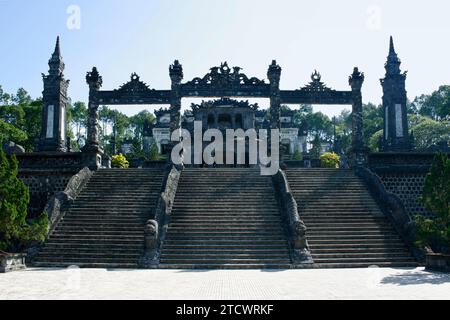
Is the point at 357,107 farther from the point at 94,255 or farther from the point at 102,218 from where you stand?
the point at 94,255

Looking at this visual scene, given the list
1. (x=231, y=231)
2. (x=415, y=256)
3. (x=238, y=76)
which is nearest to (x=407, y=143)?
(x=238, y=76)

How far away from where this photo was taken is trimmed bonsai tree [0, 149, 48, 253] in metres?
13.4

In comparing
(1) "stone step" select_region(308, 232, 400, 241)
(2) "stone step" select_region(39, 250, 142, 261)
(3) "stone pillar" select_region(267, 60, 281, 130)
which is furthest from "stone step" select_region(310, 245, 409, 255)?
(3) "stone pillar" select_region(267, 60, 281, 130)

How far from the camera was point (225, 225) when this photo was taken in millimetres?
16469

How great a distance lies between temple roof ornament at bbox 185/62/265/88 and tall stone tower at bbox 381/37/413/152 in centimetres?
861

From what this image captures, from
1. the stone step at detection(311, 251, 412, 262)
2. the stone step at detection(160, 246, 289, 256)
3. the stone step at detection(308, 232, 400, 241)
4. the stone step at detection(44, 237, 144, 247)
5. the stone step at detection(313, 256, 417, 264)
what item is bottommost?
the stone step at detection(313, 256, 417, 264)

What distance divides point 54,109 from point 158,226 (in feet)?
53.0

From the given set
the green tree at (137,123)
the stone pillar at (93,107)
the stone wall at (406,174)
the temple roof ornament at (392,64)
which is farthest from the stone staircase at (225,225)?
the green tree at (137,123)

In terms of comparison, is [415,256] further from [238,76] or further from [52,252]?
[238,76]

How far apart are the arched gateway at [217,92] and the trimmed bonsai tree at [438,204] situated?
413 inches

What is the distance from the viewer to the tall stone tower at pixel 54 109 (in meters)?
27.6

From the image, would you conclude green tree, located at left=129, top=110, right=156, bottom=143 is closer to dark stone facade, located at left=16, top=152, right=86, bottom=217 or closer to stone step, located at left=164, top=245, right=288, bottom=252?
dark stone facade, located at left=16, top=152, right=86, bottom=217

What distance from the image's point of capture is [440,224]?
1399 centimetres
